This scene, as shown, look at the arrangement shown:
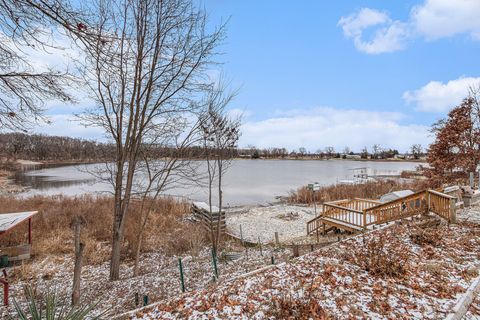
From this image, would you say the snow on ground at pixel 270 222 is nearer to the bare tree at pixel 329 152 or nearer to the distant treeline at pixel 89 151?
the distant treeline at pixel 89 151

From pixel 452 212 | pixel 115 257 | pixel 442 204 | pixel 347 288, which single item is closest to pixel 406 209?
pixel 442 204

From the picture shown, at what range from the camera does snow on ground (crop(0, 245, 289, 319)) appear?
617cm

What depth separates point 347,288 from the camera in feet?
14.1

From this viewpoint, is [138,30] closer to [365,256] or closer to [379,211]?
[365,256]

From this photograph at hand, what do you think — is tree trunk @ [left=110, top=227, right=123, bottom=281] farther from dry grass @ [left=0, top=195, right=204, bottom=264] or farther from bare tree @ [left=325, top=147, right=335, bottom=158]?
bare tree @ [left=325, top=147, right=335, bottom=158]

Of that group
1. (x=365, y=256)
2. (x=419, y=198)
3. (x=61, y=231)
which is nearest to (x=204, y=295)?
(x=365, y=256)

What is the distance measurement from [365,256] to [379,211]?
5294mm

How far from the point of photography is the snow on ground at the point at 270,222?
13.5 metres

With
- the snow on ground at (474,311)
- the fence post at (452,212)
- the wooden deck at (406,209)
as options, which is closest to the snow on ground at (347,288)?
the snow on ground at (474,311)

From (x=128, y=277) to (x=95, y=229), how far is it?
6.00 meters

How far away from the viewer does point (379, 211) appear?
32.9ft

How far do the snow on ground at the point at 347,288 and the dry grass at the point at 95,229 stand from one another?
212 inches

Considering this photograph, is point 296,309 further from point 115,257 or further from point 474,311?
point 115,257

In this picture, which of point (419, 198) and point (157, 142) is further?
point (419, 198)
